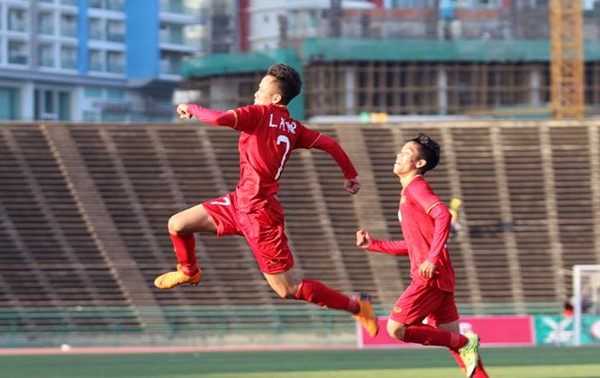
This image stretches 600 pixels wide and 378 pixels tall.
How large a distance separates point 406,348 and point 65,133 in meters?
19.3

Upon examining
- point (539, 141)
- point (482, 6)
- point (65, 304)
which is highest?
point (482, 6)

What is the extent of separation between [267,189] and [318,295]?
109cm

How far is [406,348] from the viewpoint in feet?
83.4

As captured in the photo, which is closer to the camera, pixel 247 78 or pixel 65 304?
pixel 65 304

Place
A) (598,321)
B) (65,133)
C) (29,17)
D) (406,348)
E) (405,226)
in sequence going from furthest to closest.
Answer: (29,17) < (65,133) < (598,321) < (406,348) < (405,226)

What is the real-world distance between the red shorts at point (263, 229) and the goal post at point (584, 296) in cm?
1689

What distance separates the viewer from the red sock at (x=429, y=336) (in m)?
11.7

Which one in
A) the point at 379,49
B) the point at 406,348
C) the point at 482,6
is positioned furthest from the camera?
the point at 482,6

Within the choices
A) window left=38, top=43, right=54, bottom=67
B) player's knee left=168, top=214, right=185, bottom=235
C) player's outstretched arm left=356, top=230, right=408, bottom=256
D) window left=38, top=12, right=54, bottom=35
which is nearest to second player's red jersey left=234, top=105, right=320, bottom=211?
player's knee left=168, top=214, right=185, bottom=235

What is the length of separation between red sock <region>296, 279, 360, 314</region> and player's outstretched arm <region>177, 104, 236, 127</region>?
5.70 feet

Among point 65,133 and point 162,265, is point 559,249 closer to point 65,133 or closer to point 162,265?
point 162,265

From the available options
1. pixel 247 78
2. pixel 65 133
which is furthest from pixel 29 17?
pixel 65 133

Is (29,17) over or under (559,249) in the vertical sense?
over

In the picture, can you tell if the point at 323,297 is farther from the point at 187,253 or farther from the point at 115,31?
the point at 115,31
